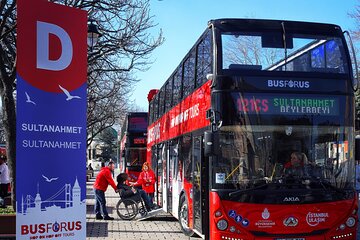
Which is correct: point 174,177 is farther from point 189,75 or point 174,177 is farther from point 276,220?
point 276,220

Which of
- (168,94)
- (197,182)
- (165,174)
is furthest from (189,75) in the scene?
(165,174)

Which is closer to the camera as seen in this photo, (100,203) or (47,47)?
(47,47)

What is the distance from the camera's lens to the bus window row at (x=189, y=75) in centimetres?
888

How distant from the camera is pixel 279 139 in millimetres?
7938

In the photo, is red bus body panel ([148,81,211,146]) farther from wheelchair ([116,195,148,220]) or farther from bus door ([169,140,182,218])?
wheelchair ([116,195,148,220])

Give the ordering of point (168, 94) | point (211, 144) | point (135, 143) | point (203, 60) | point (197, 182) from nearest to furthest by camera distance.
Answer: point (211, 144), point (203, 60), point (197, 182), point (168, 94), point (135, 143)

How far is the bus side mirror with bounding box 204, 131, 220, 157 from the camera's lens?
24.8 ft

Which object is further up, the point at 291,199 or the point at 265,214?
the point at 291,199

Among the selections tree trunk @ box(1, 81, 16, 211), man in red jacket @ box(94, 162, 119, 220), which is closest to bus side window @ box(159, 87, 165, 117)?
man in red jacket @ box(94, 162, 119, 220)

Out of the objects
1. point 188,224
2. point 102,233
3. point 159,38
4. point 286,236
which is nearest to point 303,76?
point 286,236

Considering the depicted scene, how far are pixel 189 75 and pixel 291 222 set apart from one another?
4.18 meters

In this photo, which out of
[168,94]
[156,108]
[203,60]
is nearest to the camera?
[203,60]

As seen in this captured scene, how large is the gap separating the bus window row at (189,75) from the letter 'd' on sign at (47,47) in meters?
3.96

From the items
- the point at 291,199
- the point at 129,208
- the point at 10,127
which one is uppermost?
the point at 10,127
